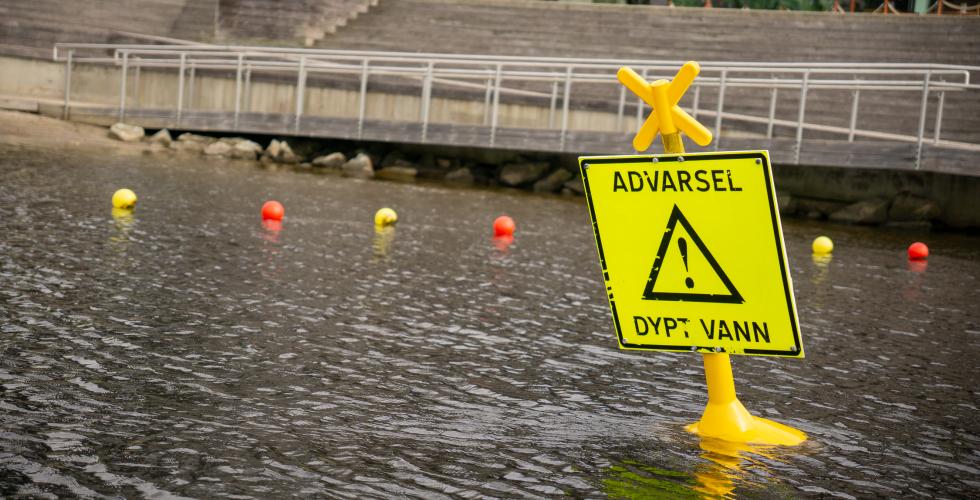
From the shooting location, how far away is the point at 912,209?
21.9 meters

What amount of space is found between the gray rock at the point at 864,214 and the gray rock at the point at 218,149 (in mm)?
11986

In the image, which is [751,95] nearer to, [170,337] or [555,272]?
[555,272]

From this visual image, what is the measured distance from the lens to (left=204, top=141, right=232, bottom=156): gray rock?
25.5 meters

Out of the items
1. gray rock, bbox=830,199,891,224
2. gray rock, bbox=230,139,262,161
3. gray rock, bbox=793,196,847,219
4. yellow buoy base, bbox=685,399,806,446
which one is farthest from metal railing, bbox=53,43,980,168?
yellow buoy base, bbox=685,399,806,446

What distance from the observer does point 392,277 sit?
11656 mm

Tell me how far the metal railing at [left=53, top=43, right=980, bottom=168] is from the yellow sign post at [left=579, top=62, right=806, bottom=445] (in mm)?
14978

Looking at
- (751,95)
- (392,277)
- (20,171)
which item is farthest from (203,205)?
(751,95)

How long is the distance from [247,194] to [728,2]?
2007cm

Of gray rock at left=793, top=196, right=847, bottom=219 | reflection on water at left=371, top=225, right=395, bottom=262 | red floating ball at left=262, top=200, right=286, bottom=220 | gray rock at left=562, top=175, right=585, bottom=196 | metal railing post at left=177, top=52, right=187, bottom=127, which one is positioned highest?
metal railing post at left=177, top=52, right=187, bottom=127

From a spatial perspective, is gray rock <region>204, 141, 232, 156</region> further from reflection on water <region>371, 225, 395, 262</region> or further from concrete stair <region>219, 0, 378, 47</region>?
reflection on water <region>371, 225, 395, 262</region>

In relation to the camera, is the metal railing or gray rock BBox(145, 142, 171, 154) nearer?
the metal railing

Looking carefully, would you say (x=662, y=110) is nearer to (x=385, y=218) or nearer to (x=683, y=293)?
(x=683, y=293)

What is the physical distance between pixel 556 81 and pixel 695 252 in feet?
59.5

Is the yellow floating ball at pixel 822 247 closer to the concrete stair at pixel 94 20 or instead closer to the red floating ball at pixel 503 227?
the red floating ball at pixel 503 227
